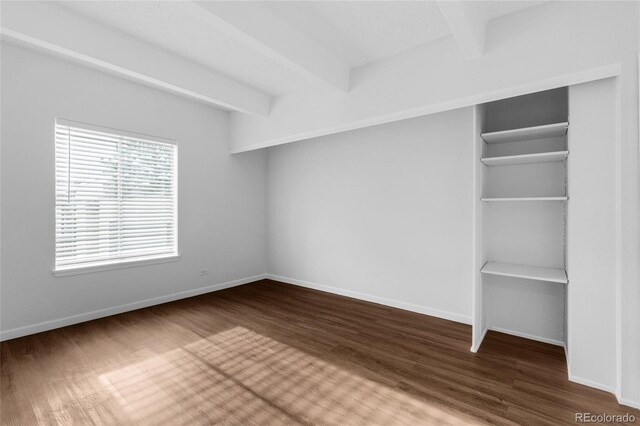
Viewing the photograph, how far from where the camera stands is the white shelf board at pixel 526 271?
2.61 metres

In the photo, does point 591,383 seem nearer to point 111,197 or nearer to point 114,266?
point 114,266

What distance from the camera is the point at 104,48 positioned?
270 centimetres

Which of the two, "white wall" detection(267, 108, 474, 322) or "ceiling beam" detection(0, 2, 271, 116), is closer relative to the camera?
"ceiling beam" detection(0, 2, 271, 116)

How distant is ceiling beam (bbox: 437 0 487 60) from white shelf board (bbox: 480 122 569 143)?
2.51ft

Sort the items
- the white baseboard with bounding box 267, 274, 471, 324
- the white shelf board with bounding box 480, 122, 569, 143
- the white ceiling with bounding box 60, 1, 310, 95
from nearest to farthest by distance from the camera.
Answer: the white ceiling with bounding box 60, 1, 310, 95 < the white shelf board with bounding box 480, 122, 569, 143 < the white baseboard with bounding box 267, 274, 471, 324

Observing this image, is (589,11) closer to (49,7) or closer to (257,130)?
(257,130)

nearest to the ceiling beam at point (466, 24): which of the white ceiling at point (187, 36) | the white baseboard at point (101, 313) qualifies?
the white ceiling at point (187, 36)

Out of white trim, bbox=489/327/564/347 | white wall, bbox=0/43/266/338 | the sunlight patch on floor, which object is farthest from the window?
white trim, bbox=489/327/564/347

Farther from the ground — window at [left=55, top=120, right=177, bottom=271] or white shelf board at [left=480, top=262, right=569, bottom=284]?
window at [left=55, top=120, right=177, bottom=271]

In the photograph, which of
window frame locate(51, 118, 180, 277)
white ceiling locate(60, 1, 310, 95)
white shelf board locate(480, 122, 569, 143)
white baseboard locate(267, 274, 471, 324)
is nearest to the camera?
white ceiling locate(60, 1, 310, 95)

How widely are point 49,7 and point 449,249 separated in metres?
4.50

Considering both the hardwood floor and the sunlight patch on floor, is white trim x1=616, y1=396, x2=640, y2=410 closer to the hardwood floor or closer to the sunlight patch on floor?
the hardwood floor

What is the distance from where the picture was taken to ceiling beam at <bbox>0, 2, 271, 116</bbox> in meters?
2.31

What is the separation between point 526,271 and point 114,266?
184 inches
